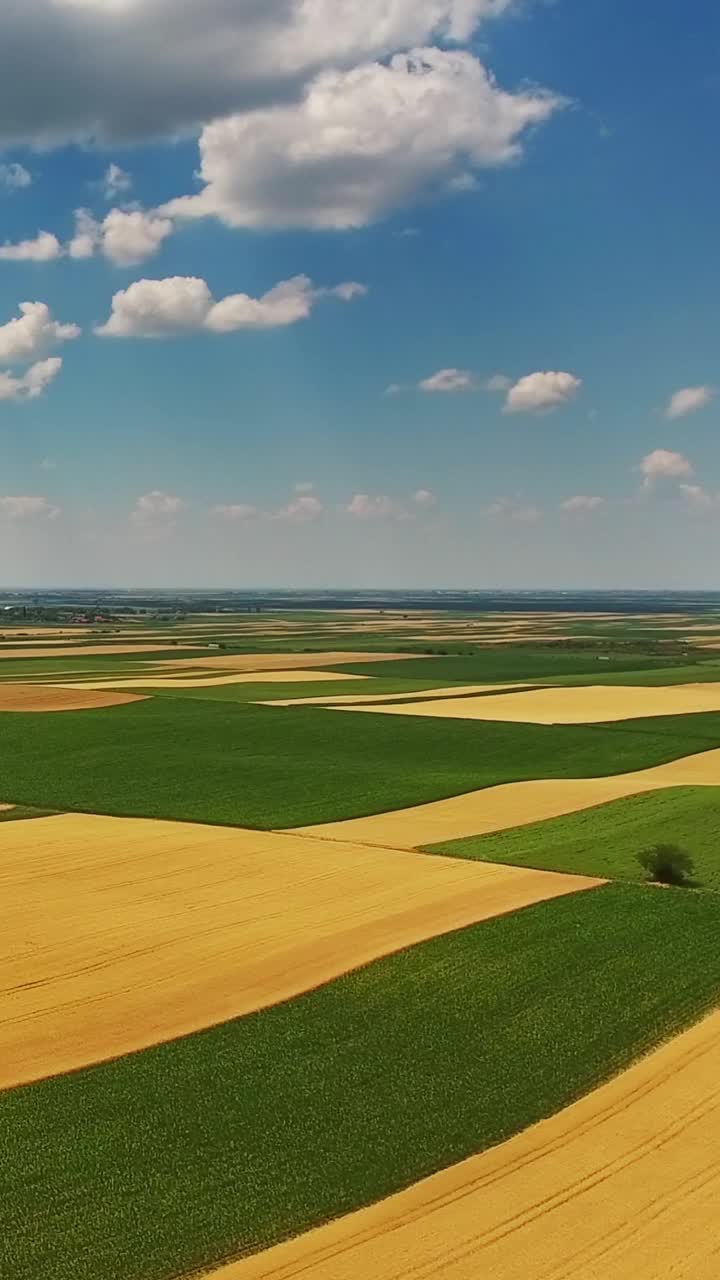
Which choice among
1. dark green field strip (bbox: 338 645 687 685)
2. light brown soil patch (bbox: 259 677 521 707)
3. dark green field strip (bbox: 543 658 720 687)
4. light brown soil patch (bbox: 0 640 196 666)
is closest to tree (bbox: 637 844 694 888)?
light brown soil patch (bbox: 259 677 521 707)

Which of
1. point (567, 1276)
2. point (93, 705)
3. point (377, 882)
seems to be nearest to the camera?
point (567, 1276)

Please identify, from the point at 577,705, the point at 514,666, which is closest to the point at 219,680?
the point at 577,705

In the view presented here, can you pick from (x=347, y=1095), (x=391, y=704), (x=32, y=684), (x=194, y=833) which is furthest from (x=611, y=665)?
Result: (x=347, y=1095)

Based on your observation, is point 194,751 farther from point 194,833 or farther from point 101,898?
point 101,898

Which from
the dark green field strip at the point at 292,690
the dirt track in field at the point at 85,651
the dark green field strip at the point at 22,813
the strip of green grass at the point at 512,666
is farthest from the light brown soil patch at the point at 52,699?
the dirt track in field at the point at 85,651

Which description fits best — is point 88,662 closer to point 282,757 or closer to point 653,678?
point 653,678

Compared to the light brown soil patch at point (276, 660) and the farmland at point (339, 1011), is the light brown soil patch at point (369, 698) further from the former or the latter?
the light brown soil patch at point (276, 660)

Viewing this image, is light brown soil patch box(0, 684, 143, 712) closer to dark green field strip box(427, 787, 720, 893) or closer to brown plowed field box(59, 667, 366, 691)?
brown plowed field box(59, 667, 366, 691)
